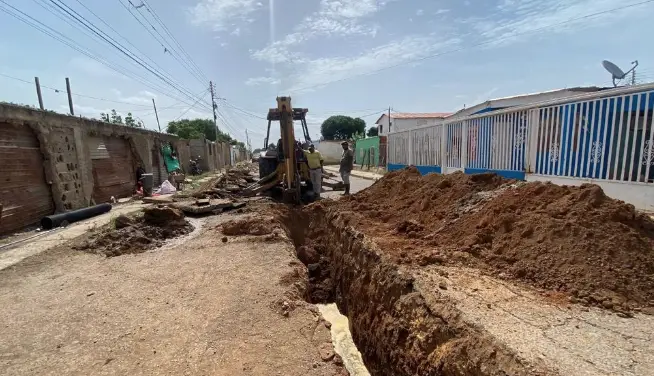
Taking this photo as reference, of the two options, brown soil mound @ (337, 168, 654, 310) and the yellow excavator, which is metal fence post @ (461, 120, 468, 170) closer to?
brown soil mound @ (337, 168, 654, 310)

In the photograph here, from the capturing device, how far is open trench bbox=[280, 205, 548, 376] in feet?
7.79

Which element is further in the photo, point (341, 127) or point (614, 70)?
point (341, 127)

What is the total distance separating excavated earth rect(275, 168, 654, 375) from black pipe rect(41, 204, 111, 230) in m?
7.03

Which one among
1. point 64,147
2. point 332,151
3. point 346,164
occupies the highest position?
point 64,147

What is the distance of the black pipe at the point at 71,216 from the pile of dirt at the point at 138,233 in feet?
4.47

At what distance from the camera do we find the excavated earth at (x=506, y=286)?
2.32 m

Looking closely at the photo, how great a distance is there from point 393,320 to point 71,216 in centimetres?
855

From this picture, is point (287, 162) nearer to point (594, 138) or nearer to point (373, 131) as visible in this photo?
point (594, 138)

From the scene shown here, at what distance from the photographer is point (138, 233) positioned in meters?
7.11

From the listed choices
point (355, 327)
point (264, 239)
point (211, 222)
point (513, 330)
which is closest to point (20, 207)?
point (211, 222)

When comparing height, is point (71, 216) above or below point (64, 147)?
below

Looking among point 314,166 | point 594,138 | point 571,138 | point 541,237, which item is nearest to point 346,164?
point 314,166

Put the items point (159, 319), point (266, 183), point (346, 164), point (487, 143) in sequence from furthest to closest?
point (346, 164), point (266, 183), point (487, 143), point (159, 319)

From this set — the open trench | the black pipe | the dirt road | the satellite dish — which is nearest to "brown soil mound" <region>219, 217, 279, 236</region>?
the open trench
